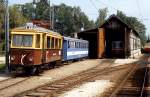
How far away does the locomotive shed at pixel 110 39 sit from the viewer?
58.0 m

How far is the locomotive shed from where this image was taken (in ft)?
190

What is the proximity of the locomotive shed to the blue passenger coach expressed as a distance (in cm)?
729

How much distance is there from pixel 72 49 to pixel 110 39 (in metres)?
23.2

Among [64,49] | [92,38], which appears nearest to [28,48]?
[64,49]

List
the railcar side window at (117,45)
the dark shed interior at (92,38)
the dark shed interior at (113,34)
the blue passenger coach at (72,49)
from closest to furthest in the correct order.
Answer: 1. the blue passenger coach at (72,49)
2. the dark shed interior at (113,34)
3. the dark shed interior at (92,38)
4. the railcar side window at (117,45)

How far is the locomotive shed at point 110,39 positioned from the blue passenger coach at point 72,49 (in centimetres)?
729

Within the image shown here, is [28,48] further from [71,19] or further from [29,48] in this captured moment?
[71,19]

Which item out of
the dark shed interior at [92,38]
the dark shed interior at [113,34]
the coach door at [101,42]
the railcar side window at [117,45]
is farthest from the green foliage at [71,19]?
the coach door at [101,42]

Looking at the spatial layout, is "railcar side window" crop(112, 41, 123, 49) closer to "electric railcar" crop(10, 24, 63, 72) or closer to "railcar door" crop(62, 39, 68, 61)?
"railcar door" crop(62, 39, 68, 61)

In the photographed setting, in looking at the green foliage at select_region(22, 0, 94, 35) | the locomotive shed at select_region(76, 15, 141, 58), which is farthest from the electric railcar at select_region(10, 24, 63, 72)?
the green foliage at select_region(22, 0, 94, 35)

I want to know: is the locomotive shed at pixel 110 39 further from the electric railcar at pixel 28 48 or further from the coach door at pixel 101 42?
the electric railcar at pixel 28 48

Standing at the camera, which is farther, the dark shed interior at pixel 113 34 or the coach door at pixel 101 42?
the dark shed interior at pixel 113 34

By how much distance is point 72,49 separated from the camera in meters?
40.5

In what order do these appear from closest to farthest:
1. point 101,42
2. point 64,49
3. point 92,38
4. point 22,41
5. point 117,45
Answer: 1. point 22,41
2. point 64,49
3. point 101,42
4. point 117,45
5. point 92,38
